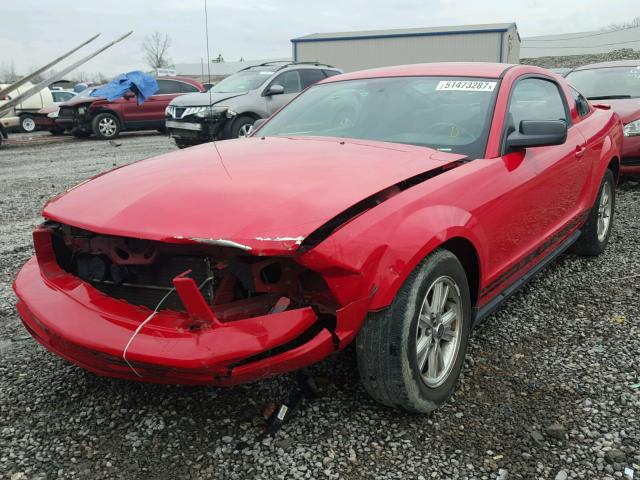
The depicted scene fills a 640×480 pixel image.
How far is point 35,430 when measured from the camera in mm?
2371

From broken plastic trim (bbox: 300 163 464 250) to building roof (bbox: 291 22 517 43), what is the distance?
35755 mm

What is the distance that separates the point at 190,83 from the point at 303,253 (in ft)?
50.4

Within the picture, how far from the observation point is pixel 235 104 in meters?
10.7

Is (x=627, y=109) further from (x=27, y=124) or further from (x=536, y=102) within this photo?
(x=27, y=124)

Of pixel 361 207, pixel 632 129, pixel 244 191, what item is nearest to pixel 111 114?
pixel 632 129

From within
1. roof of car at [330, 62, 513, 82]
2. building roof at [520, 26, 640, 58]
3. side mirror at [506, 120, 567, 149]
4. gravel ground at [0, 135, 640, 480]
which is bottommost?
gravel ground at [0, 135, 640, 480]

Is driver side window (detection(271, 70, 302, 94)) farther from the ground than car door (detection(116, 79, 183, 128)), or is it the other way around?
driver side window (detection(271, 70, 302, 94))

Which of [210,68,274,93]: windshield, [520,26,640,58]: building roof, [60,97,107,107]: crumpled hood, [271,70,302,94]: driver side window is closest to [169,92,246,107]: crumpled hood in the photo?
[210,68,274,93]: windshield

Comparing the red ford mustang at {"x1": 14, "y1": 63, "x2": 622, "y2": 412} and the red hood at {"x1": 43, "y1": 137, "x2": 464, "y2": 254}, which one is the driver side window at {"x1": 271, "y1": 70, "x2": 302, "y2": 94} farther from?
the red hood at {"x1": 43, "y1": 137, "x2": 464, "y2": 254}

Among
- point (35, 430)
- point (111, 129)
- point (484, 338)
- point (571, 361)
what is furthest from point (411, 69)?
point (111, 129)

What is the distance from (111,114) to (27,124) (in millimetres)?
4599

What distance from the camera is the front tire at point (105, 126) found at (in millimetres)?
14961

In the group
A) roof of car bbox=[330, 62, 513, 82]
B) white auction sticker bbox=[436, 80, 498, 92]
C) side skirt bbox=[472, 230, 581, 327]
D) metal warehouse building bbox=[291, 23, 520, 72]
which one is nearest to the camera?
side skirt bbox=[472, 230, 581, 327]

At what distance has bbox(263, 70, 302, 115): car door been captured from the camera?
36.3 ft
